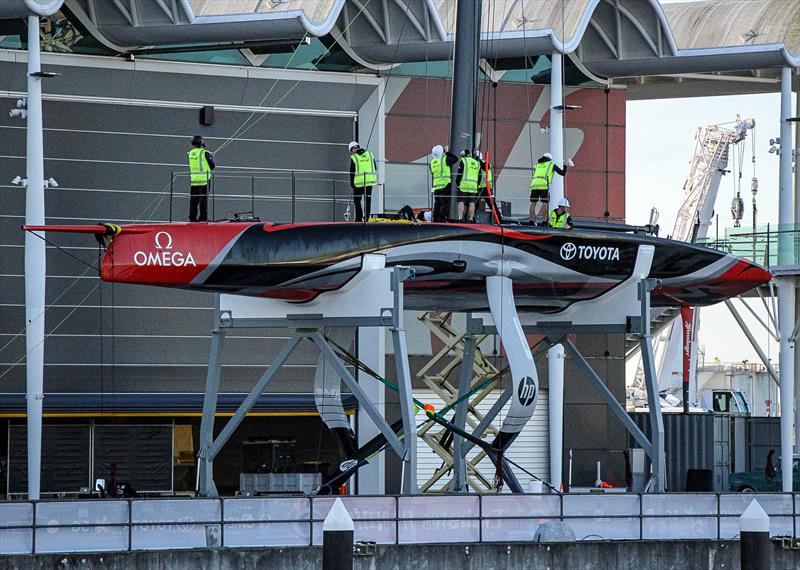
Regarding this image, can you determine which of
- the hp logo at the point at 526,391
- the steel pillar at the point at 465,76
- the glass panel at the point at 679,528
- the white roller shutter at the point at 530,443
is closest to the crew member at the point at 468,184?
the steel pillar at the point at 465,76

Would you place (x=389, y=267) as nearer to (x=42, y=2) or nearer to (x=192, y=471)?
(x=42, y=2)

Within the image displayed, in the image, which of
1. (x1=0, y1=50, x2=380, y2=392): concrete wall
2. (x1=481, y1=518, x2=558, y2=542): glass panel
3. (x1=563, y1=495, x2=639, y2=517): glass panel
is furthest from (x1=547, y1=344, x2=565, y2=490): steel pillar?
(x1=481, y1=518, x2=558, y2=542): glass panel

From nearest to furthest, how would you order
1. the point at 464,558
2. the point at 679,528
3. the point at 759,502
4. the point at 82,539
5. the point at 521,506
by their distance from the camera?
the point at 82,539 < the point at 464,558 < the point at 521,506 < the point at 679,528 < the point at 759,502

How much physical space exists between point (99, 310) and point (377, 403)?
7563mm

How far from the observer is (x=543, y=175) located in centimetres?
3156

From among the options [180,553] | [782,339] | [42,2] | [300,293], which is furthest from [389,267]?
[782,339]

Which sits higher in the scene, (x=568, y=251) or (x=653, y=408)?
(x=568, y=251)

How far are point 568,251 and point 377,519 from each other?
816 cm

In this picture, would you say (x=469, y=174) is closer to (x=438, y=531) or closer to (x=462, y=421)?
(x=462, y=421)

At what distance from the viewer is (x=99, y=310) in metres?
39.3

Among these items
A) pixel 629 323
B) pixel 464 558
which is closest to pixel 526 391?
pixel 629 323

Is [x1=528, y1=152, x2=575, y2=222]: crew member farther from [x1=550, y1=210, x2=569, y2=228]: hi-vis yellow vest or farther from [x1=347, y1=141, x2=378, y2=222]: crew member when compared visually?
[x1=347, y1=141, x2=378, y2=222]: crew member

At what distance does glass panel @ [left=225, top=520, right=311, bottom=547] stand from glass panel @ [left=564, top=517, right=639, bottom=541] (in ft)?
13.3

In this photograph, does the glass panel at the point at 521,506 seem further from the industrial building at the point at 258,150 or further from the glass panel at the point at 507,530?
the industrial building at the point at 258,150
